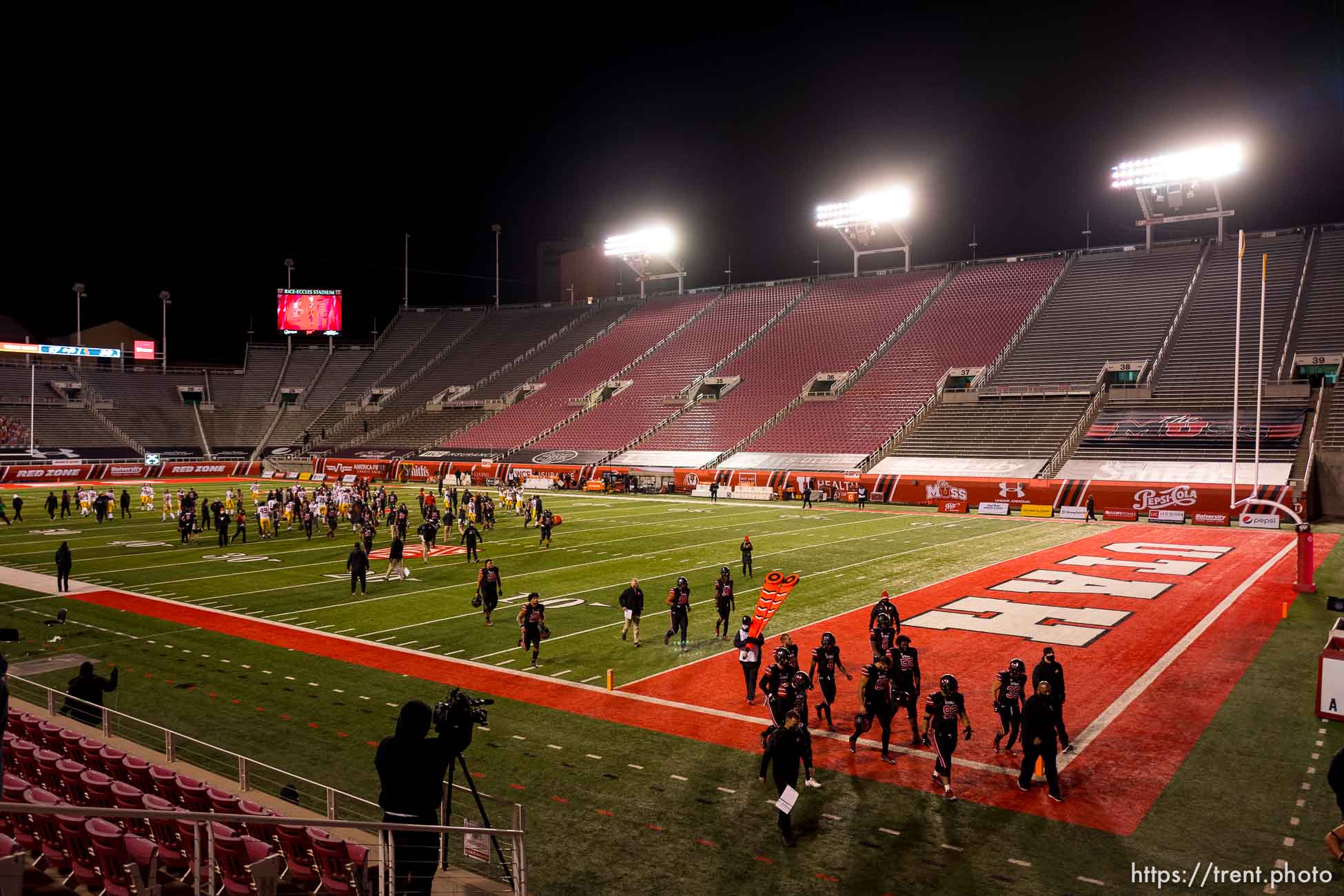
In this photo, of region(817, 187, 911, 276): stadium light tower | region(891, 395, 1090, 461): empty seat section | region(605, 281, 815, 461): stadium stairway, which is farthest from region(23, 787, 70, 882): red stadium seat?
region(817, 187, 911, 276): stadium light tower

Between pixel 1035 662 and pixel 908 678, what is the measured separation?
4.24 m

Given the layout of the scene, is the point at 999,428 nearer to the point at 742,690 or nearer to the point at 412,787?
the point at 742,690

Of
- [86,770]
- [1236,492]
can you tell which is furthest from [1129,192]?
[86,770]

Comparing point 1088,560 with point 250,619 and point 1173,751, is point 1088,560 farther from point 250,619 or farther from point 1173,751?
point 250,619

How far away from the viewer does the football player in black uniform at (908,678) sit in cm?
1095

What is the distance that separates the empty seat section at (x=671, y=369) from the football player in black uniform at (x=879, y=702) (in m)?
49.2

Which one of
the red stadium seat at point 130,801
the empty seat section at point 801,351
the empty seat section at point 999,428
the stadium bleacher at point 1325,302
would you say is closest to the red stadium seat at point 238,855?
the red stadium seat at point 130,801

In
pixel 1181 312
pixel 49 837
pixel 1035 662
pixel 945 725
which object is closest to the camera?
pixel 49 837

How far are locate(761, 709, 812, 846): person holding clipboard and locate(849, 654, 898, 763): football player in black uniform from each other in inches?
68.7

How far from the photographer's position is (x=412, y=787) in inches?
228

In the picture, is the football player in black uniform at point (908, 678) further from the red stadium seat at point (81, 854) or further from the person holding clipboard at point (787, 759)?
the red stadium seat at point (81, 854)

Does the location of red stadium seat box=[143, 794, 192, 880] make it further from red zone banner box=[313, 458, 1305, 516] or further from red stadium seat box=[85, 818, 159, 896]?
red zone banner box=[313, 458, 1305, 516]

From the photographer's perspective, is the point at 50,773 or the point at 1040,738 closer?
the point at 50,773

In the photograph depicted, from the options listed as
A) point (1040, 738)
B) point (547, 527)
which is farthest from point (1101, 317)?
point (1040, 738)
